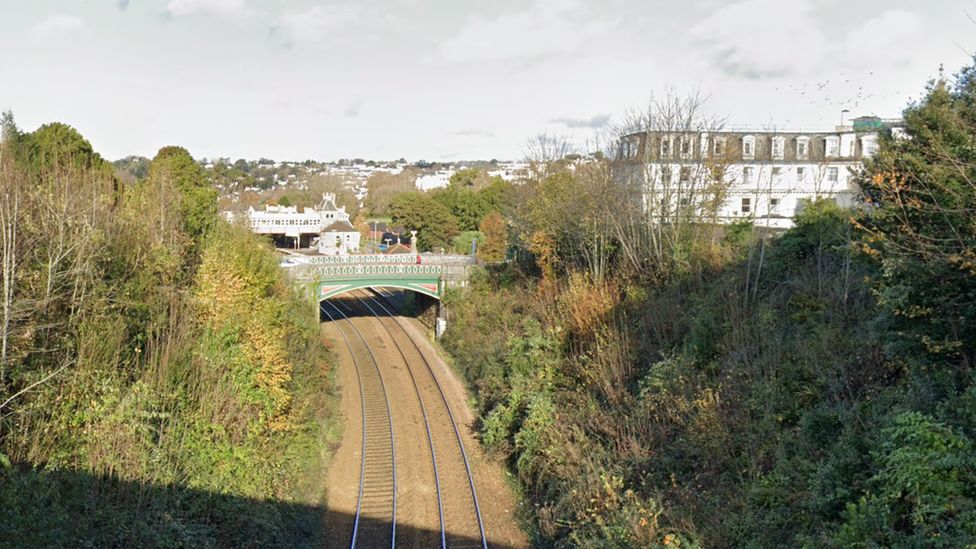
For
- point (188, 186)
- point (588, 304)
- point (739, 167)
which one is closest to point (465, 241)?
point (739, 167)

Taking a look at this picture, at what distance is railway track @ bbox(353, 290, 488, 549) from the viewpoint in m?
14.1

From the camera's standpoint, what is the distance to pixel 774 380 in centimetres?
1174

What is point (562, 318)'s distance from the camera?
68.0ft

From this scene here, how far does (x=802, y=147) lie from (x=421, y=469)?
20.9 metres

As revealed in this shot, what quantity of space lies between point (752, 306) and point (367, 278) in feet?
59.4

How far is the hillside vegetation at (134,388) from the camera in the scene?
31.1 feet

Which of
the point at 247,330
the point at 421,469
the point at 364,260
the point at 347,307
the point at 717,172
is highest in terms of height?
the point at 717,172

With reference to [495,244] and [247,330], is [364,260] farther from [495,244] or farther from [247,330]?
[247,330]

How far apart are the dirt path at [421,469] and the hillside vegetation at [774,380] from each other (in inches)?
30.2

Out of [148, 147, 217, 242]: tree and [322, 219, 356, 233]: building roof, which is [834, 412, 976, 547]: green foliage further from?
[322, 219, 356, 233]: building roof

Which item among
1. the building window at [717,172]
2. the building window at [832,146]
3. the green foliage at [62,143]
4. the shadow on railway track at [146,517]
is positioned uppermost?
the building window at [832,146]

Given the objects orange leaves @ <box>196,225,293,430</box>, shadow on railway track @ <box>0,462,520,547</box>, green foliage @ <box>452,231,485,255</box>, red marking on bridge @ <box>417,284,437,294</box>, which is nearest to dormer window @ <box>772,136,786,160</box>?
red marking on bridge @ <box>417,284,437,294</box>

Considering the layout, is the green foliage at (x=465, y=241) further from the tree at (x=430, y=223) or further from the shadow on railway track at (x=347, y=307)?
the shadow on railway track at (x=347, y=307)

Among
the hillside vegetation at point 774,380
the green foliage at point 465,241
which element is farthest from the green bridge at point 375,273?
the green foliage at point 465,241
